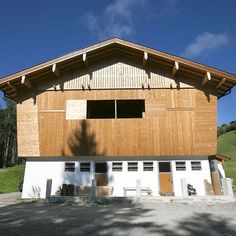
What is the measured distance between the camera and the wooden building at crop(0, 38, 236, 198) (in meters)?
21.1

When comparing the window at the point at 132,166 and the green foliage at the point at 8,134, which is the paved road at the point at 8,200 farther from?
the green foliage at the point at 8,134

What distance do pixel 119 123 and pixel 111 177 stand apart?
370 centimetres

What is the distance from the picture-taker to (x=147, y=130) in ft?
69.7

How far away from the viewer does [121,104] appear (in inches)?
985

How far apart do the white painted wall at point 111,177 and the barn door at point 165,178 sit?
270mm

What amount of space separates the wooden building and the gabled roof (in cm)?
7

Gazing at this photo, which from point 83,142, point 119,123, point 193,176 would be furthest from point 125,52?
point 193,176

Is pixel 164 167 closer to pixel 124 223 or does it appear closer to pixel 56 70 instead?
pixel 56 70

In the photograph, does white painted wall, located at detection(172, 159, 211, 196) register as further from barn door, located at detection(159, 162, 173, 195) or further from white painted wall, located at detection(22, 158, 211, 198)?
barn door, located at detection(159, 162, 173, 195)

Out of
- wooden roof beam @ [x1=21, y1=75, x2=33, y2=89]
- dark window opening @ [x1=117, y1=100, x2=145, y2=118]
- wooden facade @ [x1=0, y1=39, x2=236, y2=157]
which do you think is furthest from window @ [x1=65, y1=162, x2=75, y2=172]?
→ dark window opening @ [x1=117, y1=100, x2=145, y2=118]

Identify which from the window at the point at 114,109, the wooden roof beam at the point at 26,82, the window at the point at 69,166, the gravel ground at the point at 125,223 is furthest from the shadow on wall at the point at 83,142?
the gravel ground at the point at 125,223

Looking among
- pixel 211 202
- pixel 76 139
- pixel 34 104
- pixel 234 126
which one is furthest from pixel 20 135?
pixel 234 126

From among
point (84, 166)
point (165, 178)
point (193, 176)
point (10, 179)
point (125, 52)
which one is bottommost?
point (165, 178)

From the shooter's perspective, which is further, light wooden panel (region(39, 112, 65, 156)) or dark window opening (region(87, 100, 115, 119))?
dark window opening (region(87, 100, 115, 119))
